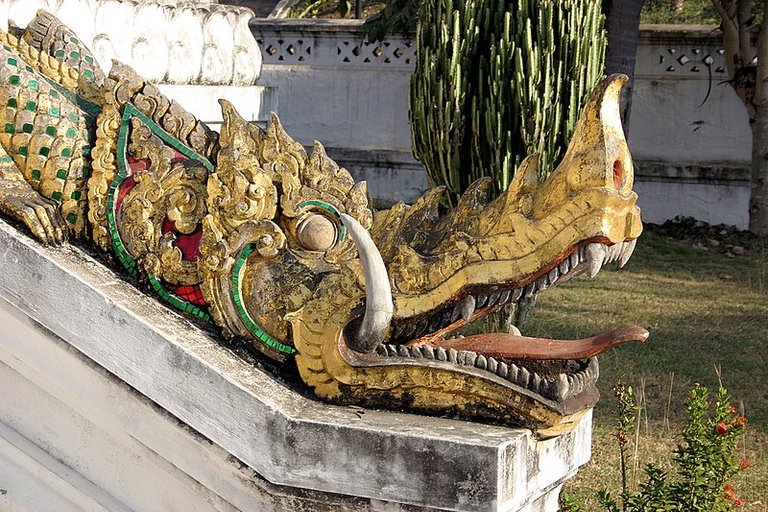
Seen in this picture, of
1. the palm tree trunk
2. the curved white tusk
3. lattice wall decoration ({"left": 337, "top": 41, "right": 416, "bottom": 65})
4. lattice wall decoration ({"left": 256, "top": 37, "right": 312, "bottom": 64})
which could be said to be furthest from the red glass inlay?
lattice wall decoration ({"left": 256, "top": 37, "right": 312, "bottom": 64})

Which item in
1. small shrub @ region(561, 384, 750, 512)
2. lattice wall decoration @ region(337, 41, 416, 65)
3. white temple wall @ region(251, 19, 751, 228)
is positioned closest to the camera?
small shrub @ region(561, 384, 750, 512)

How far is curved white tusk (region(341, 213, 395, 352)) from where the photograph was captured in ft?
8.11

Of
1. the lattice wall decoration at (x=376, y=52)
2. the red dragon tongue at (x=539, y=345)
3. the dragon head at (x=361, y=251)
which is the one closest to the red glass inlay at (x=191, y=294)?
the dragon head at (x=361, y=251)

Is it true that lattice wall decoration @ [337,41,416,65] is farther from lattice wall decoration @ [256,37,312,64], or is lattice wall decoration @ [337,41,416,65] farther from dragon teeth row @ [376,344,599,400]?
dragon teeth row @ [376,344,599,400]

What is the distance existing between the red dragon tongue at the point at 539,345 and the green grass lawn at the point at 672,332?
1.51 meters

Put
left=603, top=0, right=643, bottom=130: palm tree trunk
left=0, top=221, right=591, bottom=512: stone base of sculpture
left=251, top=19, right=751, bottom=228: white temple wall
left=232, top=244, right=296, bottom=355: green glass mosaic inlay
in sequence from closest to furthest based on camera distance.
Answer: left=0, top=221, right=591, bottom=512: stone base of sculpture < left=232, top=244, right=296, bottom=355: green glass mosaic inlay < left=603, top=0, right=643, bottom=130: palm tree trunk < left=251, top=19, right=751, bottom=228: white temple wall

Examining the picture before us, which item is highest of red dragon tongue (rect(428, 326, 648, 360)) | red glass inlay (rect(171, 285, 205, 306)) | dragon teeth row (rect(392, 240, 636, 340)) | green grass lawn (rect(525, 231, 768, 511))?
dragon teeth row (rect(392, 240, 636, 340))

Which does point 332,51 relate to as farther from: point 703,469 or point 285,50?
point 703,469

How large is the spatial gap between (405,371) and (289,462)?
34 cm

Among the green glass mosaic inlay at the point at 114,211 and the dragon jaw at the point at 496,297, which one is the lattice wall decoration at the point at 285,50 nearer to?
the green glass mosaic inlay at the point at 114,211

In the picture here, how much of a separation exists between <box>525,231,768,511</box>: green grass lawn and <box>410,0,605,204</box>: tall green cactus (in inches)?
48.8

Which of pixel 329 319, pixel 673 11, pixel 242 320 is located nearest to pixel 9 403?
pixel 242 320

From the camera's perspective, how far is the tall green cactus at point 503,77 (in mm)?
5852

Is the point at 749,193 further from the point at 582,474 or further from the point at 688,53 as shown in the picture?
the point at 582,474
